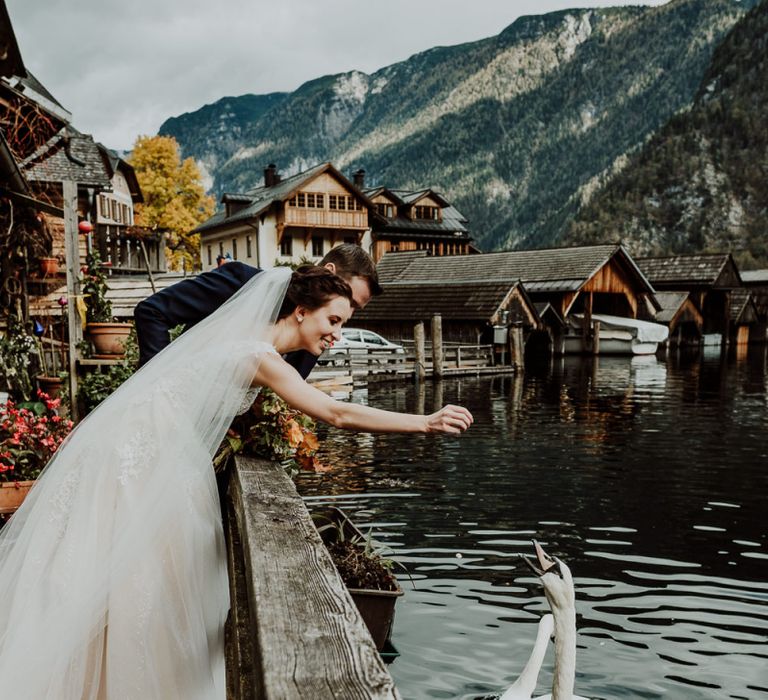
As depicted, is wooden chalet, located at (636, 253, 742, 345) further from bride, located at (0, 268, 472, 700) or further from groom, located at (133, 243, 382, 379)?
bride, located at (0, 268, 472, 700)

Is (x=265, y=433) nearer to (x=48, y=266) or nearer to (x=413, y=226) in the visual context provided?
(x=48, y=266)

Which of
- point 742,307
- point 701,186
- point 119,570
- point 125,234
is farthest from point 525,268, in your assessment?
point 701,186

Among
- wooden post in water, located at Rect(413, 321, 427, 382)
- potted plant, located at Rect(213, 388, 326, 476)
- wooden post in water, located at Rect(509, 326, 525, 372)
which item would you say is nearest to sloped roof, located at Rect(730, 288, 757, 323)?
wooden post in water, located at Rect(509, 326, 525, 372)

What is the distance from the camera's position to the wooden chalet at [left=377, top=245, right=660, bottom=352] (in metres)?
40.7

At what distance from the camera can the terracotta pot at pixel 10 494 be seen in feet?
19.2

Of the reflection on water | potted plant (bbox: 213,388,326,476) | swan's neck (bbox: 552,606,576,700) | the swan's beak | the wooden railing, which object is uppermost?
potted plant (bbox: 213,388,326,476)

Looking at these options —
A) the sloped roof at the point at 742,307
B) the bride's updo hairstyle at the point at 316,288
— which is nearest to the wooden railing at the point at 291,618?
the bride's updo hairstyle at the point at 316,288

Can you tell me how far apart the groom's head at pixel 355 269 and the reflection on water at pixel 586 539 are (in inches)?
129

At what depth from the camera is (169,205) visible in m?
53.5

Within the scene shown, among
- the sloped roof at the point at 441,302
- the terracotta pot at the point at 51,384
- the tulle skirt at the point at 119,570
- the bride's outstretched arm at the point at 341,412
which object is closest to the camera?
the tulle skirt at the point at 119,570

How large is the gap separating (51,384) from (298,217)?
131 ft

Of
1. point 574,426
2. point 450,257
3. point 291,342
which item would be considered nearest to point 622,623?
point 291,342

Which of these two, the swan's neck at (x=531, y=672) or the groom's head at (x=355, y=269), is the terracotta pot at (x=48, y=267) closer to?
the groom's head at (x=355, y=269)

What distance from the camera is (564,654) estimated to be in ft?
13.9
